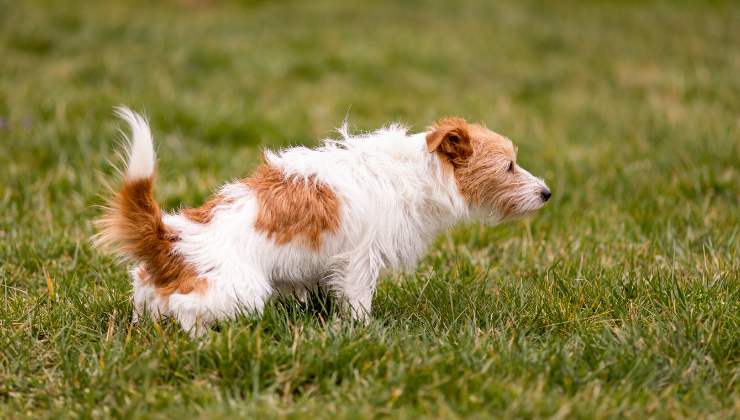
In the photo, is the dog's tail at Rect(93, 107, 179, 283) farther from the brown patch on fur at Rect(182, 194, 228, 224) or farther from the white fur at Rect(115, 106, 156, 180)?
Result: the brown patch on fur at Rect(182, 194, 228, 224)

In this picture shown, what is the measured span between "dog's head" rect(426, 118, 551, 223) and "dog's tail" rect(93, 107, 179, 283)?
1.23 m

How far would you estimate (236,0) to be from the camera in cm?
1379

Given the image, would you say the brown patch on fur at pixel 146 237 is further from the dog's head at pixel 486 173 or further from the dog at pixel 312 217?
the dog's head at pixel 486 173

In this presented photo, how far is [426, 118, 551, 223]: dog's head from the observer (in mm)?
3709

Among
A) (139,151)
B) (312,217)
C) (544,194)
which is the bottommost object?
(544,194)

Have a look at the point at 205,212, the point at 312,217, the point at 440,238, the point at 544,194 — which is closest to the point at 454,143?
the point at 544,194

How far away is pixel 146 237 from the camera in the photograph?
335 centimetres

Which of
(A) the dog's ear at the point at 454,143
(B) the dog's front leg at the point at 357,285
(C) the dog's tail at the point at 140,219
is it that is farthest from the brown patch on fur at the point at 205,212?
(A) the dog's ear at the point at 454,143

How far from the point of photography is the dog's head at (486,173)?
3709 millimetres

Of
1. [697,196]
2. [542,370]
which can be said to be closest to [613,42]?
[697,196]

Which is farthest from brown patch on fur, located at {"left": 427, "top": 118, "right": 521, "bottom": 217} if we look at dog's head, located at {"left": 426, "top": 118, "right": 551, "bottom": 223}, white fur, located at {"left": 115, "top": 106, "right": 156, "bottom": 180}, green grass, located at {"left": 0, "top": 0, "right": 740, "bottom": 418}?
white fur, located at {"left": 115, "top": 106, "right": 156, "bottom": 180}

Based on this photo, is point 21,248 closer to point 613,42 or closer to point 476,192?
point 476,192

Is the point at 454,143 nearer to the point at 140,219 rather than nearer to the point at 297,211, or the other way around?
the point at 297,211

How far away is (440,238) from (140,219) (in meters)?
2.28
